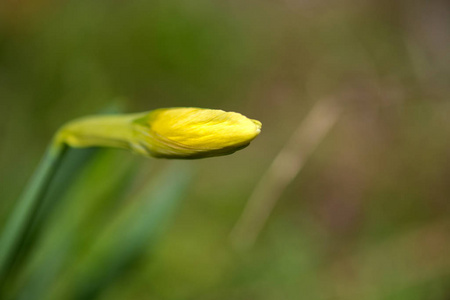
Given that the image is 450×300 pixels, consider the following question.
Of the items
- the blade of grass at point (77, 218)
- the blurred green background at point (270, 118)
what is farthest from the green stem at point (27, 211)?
the blurred green background at point (270, 118)

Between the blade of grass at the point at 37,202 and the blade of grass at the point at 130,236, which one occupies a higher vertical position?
the blade of grass at the point at 37,202

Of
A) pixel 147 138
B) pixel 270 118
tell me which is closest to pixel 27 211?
pixel 147 138

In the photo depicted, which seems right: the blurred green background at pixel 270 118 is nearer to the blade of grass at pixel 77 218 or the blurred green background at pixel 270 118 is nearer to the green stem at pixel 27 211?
the blade of grass at pixel 77 218

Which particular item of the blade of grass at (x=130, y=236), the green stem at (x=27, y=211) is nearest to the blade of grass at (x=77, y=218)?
the blade of grass at (x=130, y=236)

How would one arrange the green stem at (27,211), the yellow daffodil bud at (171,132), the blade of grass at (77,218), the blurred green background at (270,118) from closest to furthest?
the yellow daffodil bud at (171,132), the green stem at (27,211), the blade of grass at (77,218), the blurred green background at (270,118)

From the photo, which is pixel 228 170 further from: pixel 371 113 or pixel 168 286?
pixel 371 113

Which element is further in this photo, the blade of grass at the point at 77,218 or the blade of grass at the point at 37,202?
the blade of grass at the point at 77,218

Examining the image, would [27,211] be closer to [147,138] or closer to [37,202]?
[37,202]

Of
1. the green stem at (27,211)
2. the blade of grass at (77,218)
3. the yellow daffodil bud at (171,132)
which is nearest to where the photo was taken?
the yellow daffodil bud at (171,132)

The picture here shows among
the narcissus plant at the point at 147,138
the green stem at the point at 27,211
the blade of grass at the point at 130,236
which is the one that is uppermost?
the narcissus plant at the point at 147,138

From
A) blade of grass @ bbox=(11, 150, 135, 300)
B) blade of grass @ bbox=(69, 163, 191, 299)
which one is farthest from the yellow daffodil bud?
blade of grass @ bbox=(69, 163, 191, 299)
